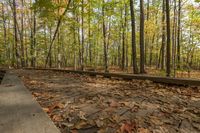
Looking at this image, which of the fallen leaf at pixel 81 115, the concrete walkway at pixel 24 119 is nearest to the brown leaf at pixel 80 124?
the fallen leaf at pixel 81 115

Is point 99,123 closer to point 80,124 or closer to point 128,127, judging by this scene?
point 80,124

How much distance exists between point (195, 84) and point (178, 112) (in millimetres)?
1940

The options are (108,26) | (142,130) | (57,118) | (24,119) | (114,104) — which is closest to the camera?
(24,119)

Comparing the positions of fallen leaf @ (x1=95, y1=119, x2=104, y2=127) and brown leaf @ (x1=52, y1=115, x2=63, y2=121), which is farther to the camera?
brown leaf @ (x1=52, y1=115, x2=63, y2=121)

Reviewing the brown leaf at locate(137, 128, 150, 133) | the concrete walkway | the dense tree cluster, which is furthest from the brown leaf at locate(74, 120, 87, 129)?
the dense tree cluster

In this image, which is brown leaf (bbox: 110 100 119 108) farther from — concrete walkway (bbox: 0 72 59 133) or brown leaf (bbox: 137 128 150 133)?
concrete walkway (bbox: 0 72 59 133)

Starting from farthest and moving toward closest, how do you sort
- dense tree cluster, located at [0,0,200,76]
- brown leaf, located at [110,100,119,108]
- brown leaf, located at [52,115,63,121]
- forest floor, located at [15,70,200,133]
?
1. dense tree cluster, located at [0,0,200,76]
2. brown leaf, located at [110,100,119,108]
3. brown leaf, located at [52,115,63,121]
4. forest floor, located at [15,70,200,133]

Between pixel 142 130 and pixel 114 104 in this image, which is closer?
pixel 142 130

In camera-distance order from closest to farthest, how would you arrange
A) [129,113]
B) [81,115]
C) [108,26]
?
1. [81,115]
2. [129,113]
3. [108,26]

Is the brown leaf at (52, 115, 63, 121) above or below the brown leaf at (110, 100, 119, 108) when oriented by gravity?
below

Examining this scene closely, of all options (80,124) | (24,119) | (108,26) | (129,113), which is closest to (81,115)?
(80,124)

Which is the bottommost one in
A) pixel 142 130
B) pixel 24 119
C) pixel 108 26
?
pixel 142 130

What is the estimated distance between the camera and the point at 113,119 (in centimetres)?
254

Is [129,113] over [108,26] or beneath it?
beneath
